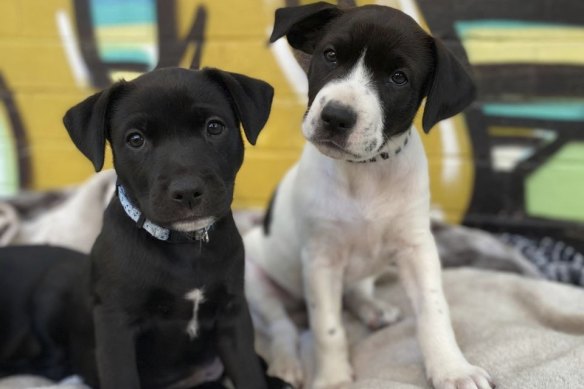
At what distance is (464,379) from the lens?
2.51 metres

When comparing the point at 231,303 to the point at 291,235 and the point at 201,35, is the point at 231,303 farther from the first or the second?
the point at 201,35

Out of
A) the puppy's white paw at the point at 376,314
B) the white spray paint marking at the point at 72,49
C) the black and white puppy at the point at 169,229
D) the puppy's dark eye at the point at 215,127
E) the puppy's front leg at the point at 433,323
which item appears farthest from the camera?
the white spray paint marking at the point at 72,49

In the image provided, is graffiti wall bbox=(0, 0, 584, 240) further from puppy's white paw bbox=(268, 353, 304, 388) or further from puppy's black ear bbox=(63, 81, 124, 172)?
puppy's black ear bbox=(63, 81, 124, 172)

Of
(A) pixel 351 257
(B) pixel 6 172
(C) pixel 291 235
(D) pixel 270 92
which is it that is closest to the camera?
(D) pixel 270 92

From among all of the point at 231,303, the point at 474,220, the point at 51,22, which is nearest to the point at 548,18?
the point at 474,220

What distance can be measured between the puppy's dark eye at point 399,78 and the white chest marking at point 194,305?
1009 mm

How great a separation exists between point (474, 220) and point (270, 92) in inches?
107

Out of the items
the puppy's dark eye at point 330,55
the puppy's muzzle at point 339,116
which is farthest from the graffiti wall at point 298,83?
the puppy's muzzle at point 339,116

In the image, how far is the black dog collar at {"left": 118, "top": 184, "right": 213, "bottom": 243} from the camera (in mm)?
2344

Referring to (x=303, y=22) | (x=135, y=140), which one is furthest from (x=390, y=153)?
(x=135, y=140)

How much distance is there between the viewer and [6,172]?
5.16 m

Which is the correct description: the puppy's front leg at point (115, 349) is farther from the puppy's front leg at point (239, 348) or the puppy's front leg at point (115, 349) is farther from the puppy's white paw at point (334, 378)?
the puppy's white paw at point (334, 378)

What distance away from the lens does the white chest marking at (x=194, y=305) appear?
7.84 feet

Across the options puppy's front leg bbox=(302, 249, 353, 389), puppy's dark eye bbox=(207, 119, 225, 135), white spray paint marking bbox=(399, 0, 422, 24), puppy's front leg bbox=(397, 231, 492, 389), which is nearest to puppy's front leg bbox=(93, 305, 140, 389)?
puppy's dark eye bbox=(207, 119, 225, 135)
